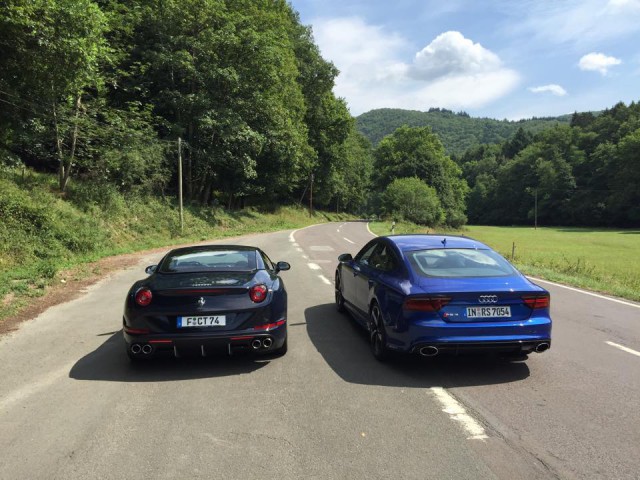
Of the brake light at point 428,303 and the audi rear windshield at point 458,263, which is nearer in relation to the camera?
the brake light at point 428,303

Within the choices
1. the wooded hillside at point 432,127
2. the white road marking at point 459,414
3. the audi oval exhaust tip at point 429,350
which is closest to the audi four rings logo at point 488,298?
the audi oval exhaust tip at point 429,350

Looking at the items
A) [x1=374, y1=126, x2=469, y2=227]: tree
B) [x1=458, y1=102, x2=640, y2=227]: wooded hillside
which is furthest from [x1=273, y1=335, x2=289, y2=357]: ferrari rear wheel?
[x1=458, y1=102, x2=640, y2=227]: wooded hillside

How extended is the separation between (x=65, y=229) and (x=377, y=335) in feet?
46.5

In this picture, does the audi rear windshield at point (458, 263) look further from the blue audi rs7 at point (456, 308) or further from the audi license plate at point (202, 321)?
the audi license plate at point (202, 321)

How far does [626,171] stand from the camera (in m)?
83.3

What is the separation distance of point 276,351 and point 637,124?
362ft

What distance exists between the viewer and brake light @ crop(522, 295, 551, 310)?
5000 millimetres

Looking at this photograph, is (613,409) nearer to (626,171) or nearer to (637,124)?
(626,171)

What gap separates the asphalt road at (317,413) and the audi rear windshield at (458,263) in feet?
3.50

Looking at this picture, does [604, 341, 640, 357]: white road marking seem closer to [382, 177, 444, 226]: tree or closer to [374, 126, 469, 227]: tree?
[382, 177, 444, 226]: tree

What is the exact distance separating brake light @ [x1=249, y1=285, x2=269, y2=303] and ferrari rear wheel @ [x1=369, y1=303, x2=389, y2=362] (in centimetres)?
142

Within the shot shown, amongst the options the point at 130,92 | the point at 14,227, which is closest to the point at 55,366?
the point at 14,227

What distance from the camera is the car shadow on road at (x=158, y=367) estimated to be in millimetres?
5008

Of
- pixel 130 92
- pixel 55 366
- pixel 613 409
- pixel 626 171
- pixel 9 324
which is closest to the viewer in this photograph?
pixel 613 409
